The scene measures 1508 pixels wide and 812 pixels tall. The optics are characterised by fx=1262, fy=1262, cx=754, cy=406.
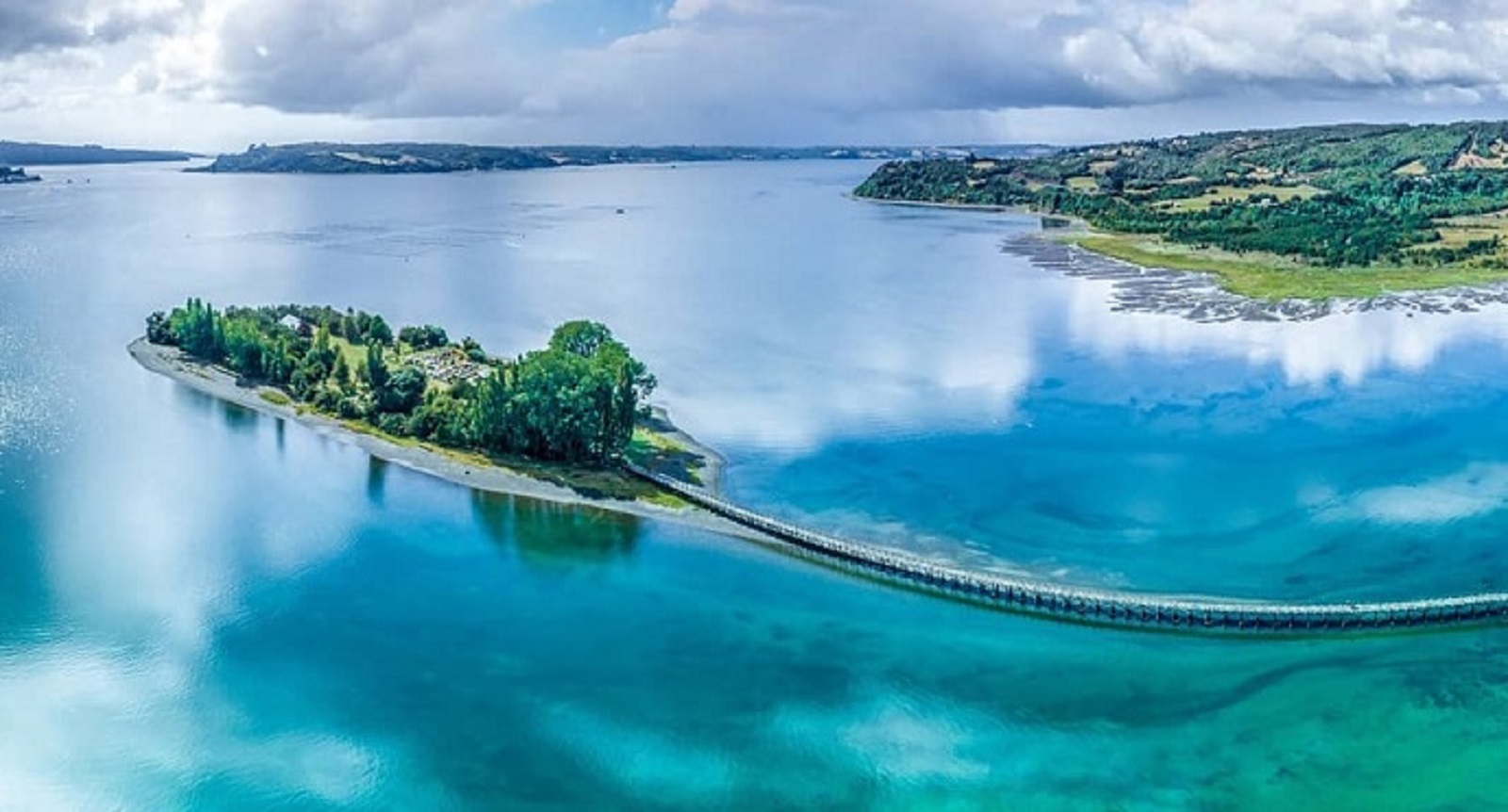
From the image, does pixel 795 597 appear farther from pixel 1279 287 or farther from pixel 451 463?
pixel 1279 287

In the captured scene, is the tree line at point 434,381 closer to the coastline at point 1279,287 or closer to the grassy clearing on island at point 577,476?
the grassy clearing on island at point 577,476

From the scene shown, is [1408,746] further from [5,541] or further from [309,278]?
[309,278]

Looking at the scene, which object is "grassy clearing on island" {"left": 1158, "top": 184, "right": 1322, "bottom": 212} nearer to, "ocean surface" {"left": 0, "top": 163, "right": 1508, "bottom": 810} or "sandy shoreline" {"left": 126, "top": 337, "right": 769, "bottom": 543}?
"ocean surface" {"left": 0, "top": 163, "right": 1508, "bottom": 810}

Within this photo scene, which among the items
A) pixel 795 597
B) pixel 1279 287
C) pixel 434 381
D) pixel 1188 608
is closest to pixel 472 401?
pixel 434 381

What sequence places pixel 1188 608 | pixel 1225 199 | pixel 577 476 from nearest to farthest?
pixel 1188 608
pixel 577 476
pixel 1225 199

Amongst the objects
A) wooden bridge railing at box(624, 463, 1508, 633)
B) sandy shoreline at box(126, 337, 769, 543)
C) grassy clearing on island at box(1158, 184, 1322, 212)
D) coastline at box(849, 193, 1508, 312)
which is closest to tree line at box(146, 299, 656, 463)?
sandy shoreline at box(126, 337, 769, 543)
